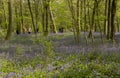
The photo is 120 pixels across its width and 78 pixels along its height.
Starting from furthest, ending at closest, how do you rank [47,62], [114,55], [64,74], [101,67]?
[114,55] → [47,62] → [101,67] → [64,74]

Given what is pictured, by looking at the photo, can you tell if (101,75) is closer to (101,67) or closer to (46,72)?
(101,67)

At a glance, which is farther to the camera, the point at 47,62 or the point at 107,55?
the point at 107,55

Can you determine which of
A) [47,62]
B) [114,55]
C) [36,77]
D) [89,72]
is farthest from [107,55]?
[36,77]

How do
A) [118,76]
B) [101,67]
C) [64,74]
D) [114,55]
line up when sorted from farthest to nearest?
[114,55] < [101,67] < [64,74] < [118,76]

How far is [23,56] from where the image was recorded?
1121 cm

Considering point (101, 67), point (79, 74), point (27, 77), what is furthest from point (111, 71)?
point (27, 77)

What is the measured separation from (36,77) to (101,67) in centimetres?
214

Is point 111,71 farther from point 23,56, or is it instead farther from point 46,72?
point 23,56

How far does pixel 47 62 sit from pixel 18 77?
8.79ft

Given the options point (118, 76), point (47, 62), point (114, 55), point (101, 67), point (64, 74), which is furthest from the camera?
point (114, 55)

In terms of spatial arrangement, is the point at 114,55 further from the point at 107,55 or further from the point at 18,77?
the point at 18,77

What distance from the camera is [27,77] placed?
7.19m

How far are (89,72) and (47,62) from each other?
2435mm

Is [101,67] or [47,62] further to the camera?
[47,62]
